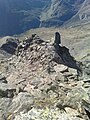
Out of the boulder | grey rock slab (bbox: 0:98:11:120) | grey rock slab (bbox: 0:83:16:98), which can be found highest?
the boulder

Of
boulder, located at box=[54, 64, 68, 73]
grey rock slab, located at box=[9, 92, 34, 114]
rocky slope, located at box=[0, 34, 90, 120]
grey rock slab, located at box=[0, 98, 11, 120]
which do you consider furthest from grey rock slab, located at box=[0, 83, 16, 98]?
boulder, located at box=[54, 64, 68, 73]

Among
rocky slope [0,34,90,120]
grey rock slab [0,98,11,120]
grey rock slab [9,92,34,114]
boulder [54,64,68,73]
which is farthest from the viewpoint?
boulder [54,64,68,73]

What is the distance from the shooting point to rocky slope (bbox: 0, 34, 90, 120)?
1090 inches

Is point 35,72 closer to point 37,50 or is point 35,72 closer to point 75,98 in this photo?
point 37,50

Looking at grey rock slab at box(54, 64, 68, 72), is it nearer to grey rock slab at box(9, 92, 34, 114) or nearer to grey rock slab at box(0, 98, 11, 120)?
grey rock slab at box(9, 92, 34, 114)

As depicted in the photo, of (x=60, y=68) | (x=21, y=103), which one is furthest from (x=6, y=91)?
(x=60, y=68)

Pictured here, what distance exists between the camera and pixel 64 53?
66.3 metres

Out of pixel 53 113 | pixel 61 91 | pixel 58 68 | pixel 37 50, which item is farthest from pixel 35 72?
pixel 53 113

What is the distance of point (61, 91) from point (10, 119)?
29.1 feet

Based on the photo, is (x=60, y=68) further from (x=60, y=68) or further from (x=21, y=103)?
(x=21, y=103)

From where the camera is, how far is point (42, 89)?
37031 mm

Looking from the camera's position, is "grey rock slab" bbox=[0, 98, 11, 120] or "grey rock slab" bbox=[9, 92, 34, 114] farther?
"grey rock slab" bbox=[9, 92, 34, 114]

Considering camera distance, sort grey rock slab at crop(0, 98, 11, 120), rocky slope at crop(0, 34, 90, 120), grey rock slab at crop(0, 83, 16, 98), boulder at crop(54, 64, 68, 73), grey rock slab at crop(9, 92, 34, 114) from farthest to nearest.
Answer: boulder at crop(54, 64, 68, 73)
grey rock slab at crop(0, 83, 16, 98)
grey rock slab at crop(9, 92, 34, 114)
grey rock slab at crop(0, 98, 11, 120)
rocky slope at crop(0, 34, 90, 120)

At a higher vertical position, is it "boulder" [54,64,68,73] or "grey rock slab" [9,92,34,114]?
"boulder" [54,64,68,73]
